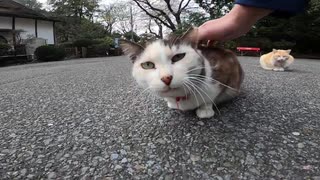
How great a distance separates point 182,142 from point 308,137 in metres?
0.69

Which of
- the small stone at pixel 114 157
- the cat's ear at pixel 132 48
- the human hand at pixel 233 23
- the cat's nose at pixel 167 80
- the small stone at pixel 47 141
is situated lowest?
the small stone at pixel 114 157

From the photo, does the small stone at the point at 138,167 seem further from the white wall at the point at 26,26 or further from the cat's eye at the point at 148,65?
the white wall at the point at 26,26

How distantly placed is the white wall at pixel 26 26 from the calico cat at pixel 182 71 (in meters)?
18.8

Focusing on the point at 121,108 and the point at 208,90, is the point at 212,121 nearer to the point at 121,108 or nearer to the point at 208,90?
the point at 208,90

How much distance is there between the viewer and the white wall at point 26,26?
60.0ft

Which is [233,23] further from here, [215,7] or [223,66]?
[215,7]

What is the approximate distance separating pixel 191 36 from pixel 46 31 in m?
21.2

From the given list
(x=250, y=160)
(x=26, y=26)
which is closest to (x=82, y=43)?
(x=26, y=26)

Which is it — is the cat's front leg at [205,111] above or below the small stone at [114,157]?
above

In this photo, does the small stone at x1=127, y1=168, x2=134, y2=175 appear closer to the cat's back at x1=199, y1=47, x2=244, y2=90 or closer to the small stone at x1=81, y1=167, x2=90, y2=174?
the small stone at x1=81, y1=167, x2=90, y2=174

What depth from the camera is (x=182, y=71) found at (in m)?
1.44

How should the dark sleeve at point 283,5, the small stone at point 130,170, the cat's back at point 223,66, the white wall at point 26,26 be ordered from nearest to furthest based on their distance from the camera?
the dark sleeve at point 283,5
the small stone at point 130,170
the cat's back at point 223,66
the white wall at point 26,26

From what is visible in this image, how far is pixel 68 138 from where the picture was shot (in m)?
1.69

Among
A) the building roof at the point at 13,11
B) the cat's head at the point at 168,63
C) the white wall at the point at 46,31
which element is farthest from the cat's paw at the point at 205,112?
the white wall at the point at 46,31
